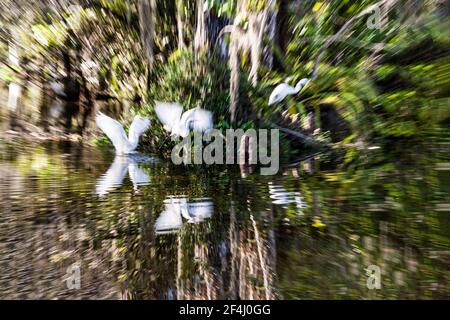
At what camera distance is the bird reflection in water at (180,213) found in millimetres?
1078

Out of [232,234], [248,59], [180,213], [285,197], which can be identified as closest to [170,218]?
[180,213]

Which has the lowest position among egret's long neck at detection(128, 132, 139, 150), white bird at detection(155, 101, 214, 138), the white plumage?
egret's long neck at detection(128, 132, 139, 150)

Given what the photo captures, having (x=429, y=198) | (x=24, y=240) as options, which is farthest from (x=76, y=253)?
(x=429, y=198)

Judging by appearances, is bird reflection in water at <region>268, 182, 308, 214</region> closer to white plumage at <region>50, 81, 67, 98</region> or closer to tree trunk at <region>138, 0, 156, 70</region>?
tree trunk at <region>138, 0, 156, 70</region>

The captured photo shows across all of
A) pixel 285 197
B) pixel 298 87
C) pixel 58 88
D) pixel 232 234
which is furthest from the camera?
pixel 58 88

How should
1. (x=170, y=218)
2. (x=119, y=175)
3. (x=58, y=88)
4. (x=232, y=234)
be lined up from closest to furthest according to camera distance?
(x=232, y=234) → (x=170, y=218) → (x=119, y=175) → (x=58, y=88)

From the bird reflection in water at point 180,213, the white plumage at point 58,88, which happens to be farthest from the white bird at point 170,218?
the white plumage at point 58,88

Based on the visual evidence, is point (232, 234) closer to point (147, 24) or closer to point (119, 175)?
point (119, 175)

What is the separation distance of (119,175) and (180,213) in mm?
697

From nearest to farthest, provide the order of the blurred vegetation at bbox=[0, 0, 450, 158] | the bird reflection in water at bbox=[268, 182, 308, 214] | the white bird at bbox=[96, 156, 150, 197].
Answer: the bird reflection in water at bbox=[268, 182, 308, 214], the white bird at bbox=[96, 156, 150, 197], the blurred vegetation at bbox=[0, 0, 450, 158]

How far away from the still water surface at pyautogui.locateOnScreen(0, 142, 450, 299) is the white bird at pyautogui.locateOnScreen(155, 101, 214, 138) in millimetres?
549

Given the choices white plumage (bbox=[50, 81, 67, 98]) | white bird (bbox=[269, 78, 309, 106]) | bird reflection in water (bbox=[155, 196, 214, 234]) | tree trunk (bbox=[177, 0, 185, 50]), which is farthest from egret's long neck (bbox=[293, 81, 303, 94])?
white plumage (bbox=[50, 81, 67, 98])

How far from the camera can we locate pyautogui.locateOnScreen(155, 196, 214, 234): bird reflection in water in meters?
1.08

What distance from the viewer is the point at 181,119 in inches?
89.9
